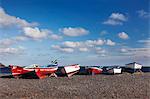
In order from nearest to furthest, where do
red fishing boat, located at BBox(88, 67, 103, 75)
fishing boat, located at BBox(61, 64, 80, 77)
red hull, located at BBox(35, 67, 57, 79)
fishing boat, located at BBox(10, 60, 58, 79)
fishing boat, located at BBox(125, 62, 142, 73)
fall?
red hull, located at BBox(35, 67, 57, 79) → fishing boat, located at BBox(10, 60, 58, 79) → fishing boat, located at BBox(61, 64, 80, 77) → red fishing boat, located at BBox(88, 67, 103, 75) → fishing boat, located at BBox(125, 62, 142, 73)

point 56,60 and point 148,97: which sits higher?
point 56,60

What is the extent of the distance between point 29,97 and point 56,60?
144 feet

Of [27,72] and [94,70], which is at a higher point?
[94,70]

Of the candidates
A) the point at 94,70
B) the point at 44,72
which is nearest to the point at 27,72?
the point at 44,72

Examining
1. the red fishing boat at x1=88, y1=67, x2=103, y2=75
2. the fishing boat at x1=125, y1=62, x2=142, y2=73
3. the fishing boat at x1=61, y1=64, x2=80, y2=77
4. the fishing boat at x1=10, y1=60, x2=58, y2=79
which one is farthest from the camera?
the fishing boat at x1=125, y1=62, x2=142, y2=73

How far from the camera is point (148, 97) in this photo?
23781mm

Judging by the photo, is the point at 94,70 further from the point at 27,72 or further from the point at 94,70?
the point at 27,72

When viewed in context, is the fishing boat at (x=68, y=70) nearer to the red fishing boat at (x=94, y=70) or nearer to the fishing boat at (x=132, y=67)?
the red fishing boat at (x=94, y=70)

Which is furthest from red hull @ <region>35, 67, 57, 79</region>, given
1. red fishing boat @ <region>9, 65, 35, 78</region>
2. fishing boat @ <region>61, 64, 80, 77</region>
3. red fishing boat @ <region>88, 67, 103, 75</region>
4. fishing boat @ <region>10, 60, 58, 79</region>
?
red fishing boat @ <region>88, 67, 103, 75</region>

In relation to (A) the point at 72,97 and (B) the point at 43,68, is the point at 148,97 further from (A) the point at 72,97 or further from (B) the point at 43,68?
(B) the point at 43,68

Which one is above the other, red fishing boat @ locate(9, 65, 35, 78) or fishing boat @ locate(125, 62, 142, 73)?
fishing boat @ locate(125, 62, 142, 73)

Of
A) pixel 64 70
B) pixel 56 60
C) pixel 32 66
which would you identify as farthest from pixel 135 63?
pixel 32 66

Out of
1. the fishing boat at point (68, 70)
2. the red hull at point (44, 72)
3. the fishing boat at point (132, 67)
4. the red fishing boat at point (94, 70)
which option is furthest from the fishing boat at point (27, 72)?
the fishing boat at point (132, 67)

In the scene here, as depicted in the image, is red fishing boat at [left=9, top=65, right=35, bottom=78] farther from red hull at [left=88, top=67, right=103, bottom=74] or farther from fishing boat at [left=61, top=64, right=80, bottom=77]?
red hull at [left=88, top=67, right=103, bottom=74]
